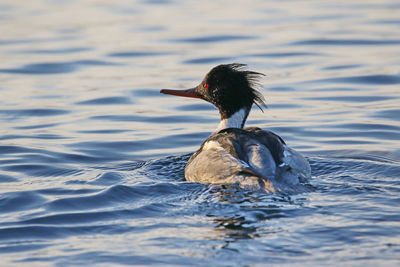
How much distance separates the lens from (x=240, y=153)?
825cm

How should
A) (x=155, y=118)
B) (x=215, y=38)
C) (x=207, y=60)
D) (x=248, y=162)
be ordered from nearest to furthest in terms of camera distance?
(x=248, y=162) → (x=155, y=118) → (x=207, y=60) → (x=215, y=38)

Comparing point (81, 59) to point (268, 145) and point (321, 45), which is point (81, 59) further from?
point (268, 145)

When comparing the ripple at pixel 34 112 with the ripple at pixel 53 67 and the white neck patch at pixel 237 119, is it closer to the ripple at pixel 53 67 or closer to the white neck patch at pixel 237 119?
the ripple at pixel 53 67

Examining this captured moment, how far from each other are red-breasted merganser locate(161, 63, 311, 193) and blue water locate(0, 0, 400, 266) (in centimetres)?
22

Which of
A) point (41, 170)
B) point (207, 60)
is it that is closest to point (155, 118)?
point (41, 170)

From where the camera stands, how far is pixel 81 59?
15523mm

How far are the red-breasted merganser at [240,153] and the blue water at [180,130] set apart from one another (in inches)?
8.6

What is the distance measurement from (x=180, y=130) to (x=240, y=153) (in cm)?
320

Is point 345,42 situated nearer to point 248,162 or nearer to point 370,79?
point 370,79

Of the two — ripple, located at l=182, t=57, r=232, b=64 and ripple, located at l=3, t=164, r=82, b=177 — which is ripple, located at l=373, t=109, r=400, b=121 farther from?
ripple, located at l=3, t=164, r=82, b=177

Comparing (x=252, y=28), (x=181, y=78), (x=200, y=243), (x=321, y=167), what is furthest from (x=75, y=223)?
(x=252, y=28)

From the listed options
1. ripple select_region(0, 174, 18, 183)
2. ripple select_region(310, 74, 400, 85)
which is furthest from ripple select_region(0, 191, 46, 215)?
ripple select_region(310, 74, 400, 85)

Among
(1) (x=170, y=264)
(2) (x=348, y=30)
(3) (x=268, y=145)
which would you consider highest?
(2) (x=348, y=30)

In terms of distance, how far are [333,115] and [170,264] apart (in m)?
6.54
